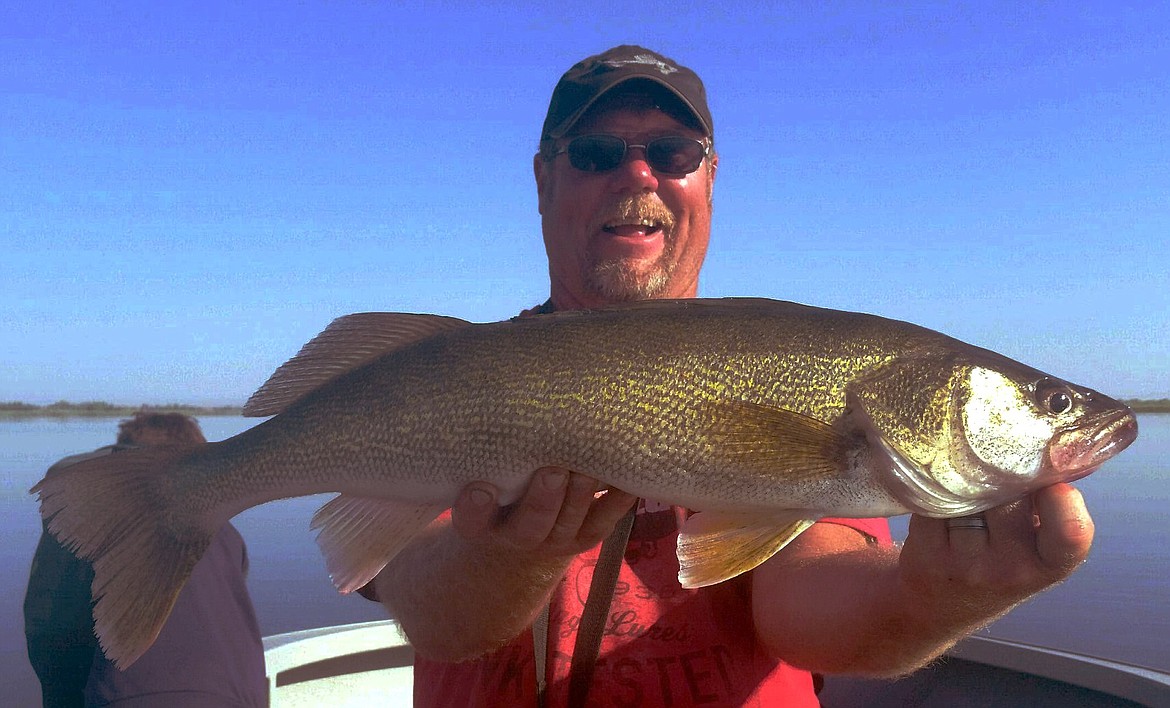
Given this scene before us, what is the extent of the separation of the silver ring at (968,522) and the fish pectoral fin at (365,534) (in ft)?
5.05

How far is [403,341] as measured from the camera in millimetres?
2859

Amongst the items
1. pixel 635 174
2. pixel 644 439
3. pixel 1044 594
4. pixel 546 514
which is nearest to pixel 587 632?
pixel 546 514

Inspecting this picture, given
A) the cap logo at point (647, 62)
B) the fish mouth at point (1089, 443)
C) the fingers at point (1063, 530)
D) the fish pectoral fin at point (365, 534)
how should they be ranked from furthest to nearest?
the cap logo at point (647, 62) → the fish pectoral fin at point (365, 534) → the fish mouth at point (1089, 443) → the fingers at point (1063, 530)

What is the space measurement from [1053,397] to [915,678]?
3541 millimetres

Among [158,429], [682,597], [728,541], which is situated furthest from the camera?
[158,429]

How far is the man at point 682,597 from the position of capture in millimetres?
2266

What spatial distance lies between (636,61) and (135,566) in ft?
11.1

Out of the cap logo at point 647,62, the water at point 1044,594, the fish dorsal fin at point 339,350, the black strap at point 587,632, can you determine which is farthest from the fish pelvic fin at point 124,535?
the water at point 1044,594

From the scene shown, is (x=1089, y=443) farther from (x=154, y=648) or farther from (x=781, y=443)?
(x=154, y=648)

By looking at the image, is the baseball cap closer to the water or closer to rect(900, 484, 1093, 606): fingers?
rect(900, 484, 1093, 606): fingers

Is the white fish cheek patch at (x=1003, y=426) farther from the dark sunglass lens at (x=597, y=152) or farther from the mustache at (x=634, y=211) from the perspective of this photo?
the dark sunglass lens at (x=597, y=152)

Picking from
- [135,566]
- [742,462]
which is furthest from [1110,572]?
[135,566]

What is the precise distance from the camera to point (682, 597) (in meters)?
3.03

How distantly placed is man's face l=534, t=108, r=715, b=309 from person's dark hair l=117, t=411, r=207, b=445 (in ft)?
9.92
